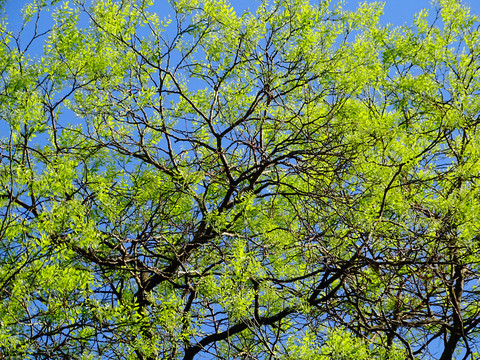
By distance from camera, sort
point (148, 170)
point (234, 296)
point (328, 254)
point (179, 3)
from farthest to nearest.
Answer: point (148, 170), point (179, 3), point (328, 254), point (234, 296)

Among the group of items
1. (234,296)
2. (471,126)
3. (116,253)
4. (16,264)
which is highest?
(471,126)

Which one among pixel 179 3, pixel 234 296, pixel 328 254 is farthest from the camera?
pixel 179 3

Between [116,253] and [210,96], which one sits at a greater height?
[210,96]

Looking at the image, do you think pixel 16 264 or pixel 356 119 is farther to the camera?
pixel 356 119

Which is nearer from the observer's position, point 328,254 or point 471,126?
point 328,254

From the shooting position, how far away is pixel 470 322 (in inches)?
344

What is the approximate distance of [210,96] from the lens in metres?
10.6

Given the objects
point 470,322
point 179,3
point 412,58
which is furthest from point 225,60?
point 470,322

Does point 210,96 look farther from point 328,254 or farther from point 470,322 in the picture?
point 470,322

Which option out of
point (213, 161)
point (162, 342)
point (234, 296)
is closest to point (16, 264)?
point (162, 342)

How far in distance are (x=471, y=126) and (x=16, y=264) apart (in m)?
6.52

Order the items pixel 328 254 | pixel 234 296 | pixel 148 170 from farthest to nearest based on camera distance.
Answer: pixel 148 170
pixel 328 254
pixel 234 296

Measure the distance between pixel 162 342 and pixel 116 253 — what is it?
5.97 ft

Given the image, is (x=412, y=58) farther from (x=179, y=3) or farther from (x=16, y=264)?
(x=16, y=264)
